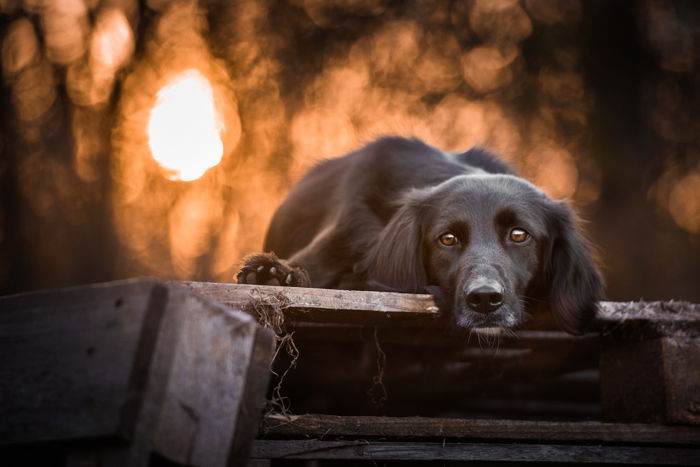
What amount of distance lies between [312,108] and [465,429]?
1144cm

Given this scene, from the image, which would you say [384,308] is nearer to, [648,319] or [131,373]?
[648,319]

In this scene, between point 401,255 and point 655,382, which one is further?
point 401,255

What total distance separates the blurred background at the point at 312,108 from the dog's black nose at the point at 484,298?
6757 millimetres

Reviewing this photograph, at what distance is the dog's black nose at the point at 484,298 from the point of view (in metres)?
2.50

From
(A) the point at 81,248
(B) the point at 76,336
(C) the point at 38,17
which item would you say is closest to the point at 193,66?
(C) the point at 38,17

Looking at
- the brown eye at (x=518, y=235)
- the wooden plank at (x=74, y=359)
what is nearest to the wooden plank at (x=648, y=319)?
the brown eye at (x=518, y=235)

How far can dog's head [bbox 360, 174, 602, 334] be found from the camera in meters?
2.65

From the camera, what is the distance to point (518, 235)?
301 cm

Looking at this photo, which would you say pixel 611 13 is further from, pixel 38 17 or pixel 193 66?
pixel 38 17

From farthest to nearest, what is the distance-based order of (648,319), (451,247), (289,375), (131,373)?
1. (289,375)
2. (451,247)
3. (648,319)
4. (131,373)

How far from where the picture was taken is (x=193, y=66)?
14.0 metres

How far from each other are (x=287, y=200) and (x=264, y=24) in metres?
9.37

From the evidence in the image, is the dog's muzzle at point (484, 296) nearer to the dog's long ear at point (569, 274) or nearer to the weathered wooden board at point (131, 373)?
the dog's long ear at point (569, 274)

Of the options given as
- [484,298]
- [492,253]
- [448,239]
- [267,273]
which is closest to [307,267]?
[267,273]
